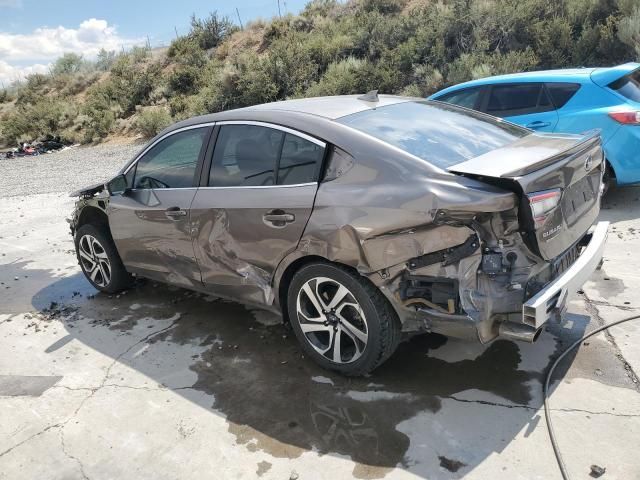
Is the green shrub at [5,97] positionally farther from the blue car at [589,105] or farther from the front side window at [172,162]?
the blue car at [589,105]

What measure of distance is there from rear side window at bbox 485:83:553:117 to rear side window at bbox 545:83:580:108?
0.07 metres

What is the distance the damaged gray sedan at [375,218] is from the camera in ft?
9.27

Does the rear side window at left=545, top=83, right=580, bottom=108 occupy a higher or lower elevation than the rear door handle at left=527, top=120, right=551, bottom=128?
higher

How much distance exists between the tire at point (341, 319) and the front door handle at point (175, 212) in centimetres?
115

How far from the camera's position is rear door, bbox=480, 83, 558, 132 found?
6.36 meters

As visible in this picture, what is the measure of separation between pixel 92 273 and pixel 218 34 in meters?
25.1

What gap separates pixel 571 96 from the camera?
617 centimetres

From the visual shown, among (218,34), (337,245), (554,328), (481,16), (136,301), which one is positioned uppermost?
(218,34)

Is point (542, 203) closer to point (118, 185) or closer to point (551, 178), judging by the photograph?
point (551, 178)

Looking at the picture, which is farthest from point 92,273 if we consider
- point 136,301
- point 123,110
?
point 123,110

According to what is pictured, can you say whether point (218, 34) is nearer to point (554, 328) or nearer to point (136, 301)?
point (136, 301)

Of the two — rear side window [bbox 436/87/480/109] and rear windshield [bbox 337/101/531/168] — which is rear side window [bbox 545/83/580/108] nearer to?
rear side window [bbox 436/87/480/109]

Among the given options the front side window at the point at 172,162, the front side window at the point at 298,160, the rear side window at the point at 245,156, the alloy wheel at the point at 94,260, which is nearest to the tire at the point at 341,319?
the front side window at the point at 298,160

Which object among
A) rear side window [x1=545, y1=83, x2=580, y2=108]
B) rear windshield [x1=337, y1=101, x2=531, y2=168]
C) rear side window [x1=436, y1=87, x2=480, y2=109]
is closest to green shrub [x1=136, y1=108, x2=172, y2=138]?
rear side window [x1=436, y1=87, x2=480, y2=109]
